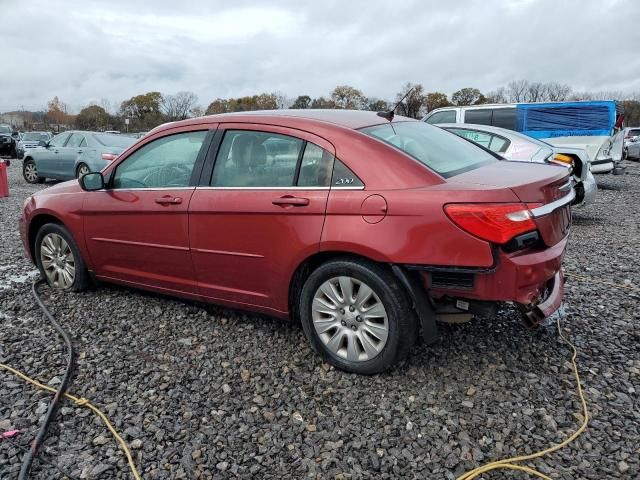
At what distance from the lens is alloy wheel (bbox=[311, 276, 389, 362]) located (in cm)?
302

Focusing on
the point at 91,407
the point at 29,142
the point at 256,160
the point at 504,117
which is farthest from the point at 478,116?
the point at 29,142

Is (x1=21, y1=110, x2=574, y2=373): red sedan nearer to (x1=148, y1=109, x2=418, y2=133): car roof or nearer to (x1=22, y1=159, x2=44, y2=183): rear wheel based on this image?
(x1=148, y1=109, x2=418, y2=133): car roof

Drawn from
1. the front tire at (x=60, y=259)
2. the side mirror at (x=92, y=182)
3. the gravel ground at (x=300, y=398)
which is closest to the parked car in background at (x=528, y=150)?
the gravel ground at (x=300, y=398)

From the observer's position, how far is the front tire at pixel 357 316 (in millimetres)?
2922

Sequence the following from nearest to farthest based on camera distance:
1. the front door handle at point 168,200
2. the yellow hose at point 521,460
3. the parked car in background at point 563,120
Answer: the yellow hose at point 521,460
the front door handle at point 168,200
the parked car in background at point 563,120

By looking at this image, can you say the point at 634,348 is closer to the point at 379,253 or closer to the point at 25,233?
the point at 379,253

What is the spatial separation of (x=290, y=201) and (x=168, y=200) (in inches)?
42.3

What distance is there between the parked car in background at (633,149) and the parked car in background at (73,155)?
2032 centimetres

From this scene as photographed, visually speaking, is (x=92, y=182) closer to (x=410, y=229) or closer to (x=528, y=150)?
(x=410, y=229)

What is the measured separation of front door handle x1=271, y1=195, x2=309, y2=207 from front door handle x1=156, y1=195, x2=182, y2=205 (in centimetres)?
84

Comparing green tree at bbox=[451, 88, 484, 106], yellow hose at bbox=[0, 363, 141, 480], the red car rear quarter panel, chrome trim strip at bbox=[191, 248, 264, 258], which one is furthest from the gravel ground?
green tree at bbox=[451, 88, 484, 106]

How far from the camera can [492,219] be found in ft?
8.70

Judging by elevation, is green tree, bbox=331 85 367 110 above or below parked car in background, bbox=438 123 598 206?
above

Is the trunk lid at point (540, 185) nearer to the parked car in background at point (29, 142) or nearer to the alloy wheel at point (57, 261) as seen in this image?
the alloy wheel at point (57, 261)
